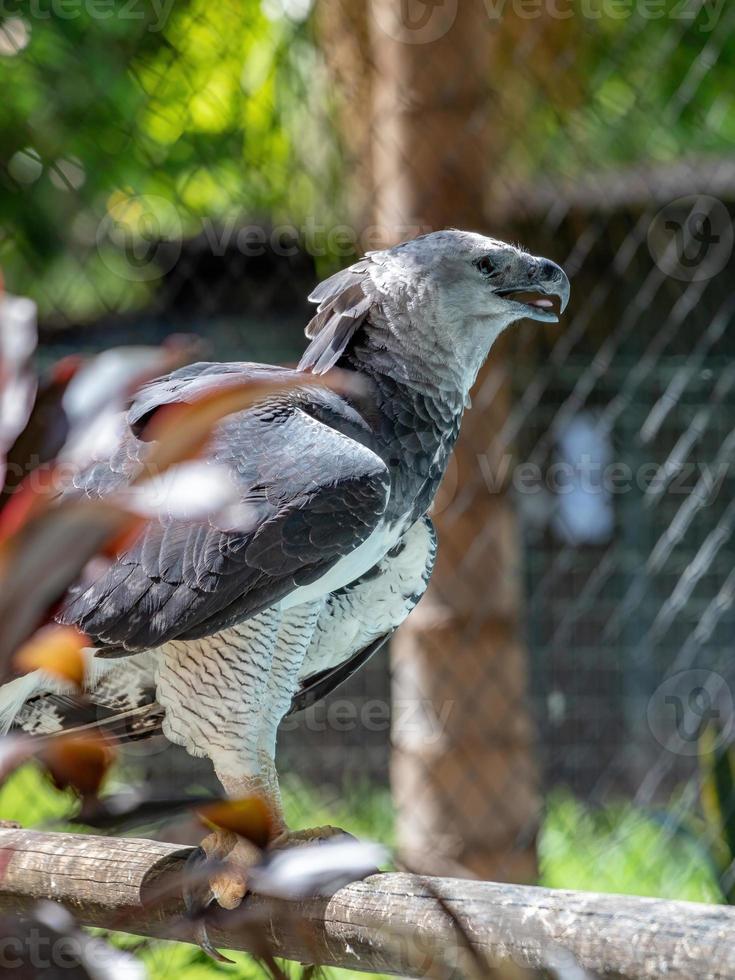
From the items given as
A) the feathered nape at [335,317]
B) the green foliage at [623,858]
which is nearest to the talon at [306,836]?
the feathered nape at [335,317]

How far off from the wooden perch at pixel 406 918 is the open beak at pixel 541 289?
550 millimetres

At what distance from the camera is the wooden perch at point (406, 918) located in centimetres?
64

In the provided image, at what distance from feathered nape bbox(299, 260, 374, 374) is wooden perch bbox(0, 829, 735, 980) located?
0.46 m

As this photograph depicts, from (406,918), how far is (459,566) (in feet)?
2.72

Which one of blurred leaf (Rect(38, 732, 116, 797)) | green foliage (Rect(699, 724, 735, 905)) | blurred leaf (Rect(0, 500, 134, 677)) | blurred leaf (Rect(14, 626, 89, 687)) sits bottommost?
green foliage (Rect(699, 724, 735, 905))

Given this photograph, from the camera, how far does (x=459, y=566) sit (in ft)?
5.12

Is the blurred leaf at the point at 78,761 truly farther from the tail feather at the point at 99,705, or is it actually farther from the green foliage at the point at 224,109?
the green foliage at the point at 224,109

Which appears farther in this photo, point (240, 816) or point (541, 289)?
point (541, 289)

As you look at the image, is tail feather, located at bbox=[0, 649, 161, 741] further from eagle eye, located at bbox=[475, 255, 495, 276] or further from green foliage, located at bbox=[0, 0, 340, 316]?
green foliage, located at bbox=[0, 0, 340, 316]

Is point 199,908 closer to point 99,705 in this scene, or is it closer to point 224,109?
point 99,705

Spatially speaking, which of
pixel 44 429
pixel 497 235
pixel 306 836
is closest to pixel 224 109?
pixel 497 235

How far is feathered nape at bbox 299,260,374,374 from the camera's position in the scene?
42.4 inches

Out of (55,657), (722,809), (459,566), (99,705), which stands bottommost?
(722,809)

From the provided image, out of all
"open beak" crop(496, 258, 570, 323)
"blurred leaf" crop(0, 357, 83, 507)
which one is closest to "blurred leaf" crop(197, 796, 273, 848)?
"blurred leaf" crop(0, 357, 83, 507)
